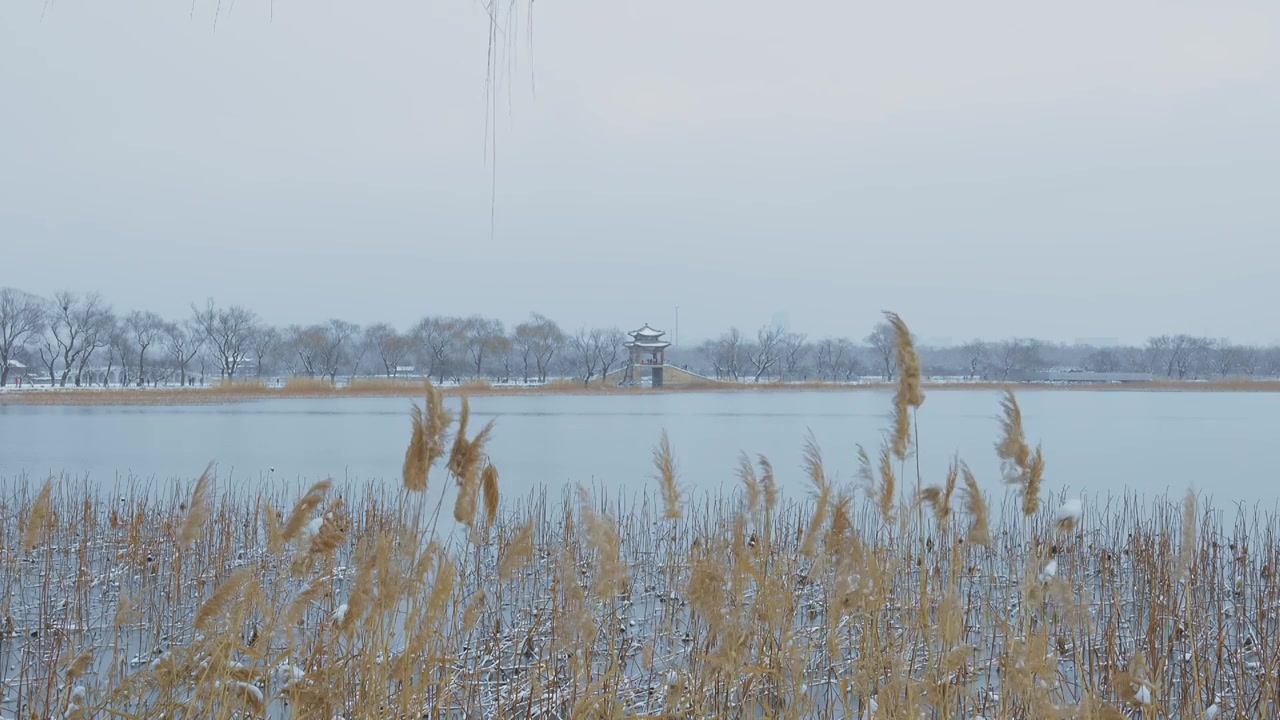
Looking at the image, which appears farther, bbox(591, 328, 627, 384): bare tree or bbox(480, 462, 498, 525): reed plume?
bbox(591, 328, 627, 384): bare tree

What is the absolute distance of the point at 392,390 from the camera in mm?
47938

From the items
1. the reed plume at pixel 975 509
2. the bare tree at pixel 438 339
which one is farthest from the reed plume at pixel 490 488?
the bare tree at pixel 438 339

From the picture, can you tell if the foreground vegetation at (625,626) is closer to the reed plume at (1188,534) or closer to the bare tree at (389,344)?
the reed plume at (1188,534)

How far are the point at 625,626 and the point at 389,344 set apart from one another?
60.8 m

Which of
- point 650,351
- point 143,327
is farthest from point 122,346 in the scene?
point 650,351

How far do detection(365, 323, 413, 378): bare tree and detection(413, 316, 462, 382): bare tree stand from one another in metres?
1.08

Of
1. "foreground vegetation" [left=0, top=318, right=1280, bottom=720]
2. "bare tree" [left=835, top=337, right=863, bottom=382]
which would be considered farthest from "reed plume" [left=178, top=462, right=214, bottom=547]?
"bare tree" [left=835, top=337, right=863, bottom=382]

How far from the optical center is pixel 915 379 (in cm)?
288

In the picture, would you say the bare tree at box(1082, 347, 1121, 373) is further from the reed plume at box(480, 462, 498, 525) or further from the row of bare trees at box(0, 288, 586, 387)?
the reed plume at box(480, 462, 498, 525)

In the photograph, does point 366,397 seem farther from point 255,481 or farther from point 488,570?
point 488,570

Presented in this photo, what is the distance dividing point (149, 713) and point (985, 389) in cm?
5809

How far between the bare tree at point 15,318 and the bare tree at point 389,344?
19888 mm

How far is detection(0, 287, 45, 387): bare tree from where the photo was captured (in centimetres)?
4909

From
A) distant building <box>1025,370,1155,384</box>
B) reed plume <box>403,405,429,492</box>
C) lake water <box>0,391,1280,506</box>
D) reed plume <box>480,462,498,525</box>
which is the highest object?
distant building <box>1025,370,1155,384</box>
